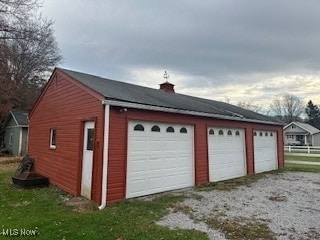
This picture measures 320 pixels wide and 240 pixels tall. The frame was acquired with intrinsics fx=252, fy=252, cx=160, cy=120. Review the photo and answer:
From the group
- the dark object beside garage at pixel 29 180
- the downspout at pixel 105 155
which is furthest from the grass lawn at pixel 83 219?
the dark object beside garage at pixel 29 180

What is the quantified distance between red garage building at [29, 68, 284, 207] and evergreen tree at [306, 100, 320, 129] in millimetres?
57863

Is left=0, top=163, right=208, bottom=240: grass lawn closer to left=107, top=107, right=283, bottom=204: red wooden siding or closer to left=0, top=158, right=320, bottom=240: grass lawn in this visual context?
left=0, top=158, right=320, bottom=240: grass lawn

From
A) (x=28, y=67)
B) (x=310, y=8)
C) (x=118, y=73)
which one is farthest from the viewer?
(x=28, y=67)

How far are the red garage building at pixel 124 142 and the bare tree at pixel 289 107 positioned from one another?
62865 mm

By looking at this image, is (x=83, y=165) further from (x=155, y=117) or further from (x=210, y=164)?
(x=210, y=164)

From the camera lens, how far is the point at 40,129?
11.5 meters

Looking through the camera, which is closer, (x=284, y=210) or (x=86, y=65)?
(x=284, y=210)

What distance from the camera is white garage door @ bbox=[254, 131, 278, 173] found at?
1307 cm

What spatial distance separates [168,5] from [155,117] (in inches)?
207

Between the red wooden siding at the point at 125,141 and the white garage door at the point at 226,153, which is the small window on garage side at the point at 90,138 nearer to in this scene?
the red wooden siding at the point at 125,141

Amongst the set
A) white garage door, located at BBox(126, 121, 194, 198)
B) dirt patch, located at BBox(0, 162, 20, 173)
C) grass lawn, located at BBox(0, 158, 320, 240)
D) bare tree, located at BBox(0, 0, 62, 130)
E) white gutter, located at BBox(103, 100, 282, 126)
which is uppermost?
bare tree, located at BBox(0, 0, 62, 130)

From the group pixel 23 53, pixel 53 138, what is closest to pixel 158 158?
pixel 53 138

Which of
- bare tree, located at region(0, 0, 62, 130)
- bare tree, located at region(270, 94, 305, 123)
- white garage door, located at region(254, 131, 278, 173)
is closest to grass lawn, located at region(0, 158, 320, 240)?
white garage door, located at region(254, 131, 278, 173)

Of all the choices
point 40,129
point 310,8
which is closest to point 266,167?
point 310,8
